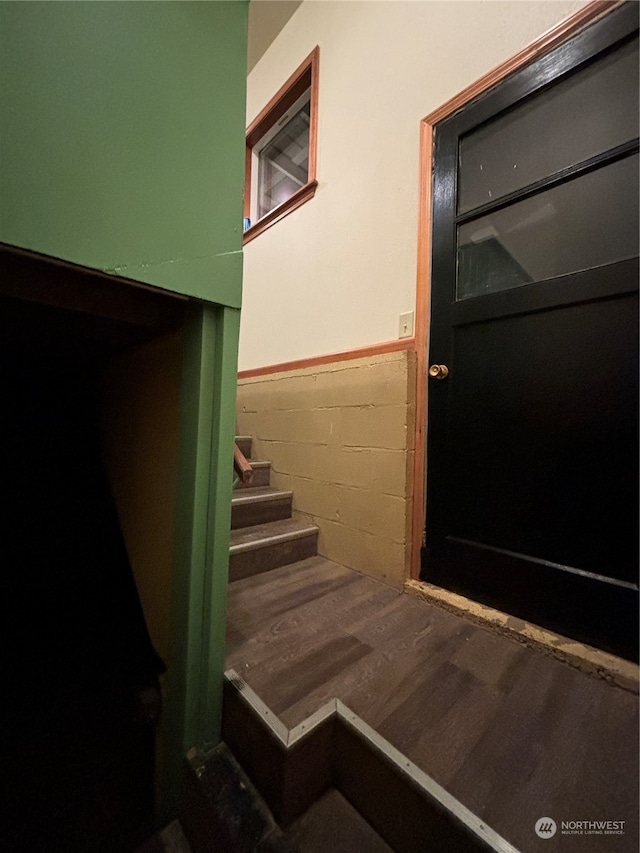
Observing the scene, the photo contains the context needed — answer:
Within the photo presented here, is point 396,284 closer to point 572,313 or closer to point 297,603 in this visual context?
point 572,313

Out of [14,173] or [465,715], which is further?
[465,715]

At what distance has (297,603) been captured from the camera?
1.38 m

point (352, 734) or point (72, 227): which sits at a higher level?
point (72, 227)

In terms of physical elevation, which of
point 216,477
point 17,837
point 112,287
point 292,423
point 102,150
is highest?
point 102,150

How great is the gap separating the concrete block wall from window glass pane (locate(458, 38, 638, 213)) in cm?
84

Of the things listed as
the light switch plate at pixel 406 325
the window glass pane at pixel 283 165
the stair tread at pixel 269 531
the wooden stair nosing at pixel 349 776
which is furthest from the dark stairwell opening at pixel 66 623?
the window glass pane at pixel 283 165

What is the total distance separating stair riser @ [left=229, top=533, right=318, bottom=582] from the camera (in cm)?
158

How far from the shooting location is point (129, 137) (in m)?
0.78

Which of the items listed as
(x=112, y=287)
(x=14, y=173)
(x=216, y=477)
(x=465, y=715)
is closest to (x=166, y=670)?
(x=216, y=477)

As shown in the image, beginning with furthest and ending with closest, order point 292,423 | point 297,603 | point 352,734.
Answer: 1. point 292,423
2. point 297,603
3. point 352,734

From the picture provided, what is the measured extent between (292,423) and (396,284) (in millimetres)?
1030

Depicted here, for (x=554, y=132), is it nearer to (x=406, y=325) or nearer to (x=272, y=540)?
(x=406, y=325)

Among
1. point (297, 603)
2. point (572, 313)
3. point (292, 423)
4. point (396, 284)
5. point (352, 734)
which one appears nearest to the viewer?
point (352, 734)

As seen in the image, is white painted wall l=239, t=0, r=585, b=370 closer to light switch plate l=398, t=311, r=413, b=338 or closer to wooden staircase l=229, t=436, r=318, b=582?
light switch plate l=398, t=311, r=413, b=338
